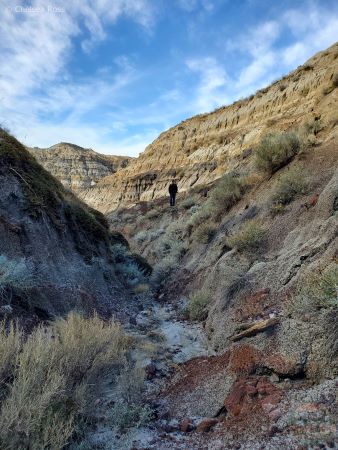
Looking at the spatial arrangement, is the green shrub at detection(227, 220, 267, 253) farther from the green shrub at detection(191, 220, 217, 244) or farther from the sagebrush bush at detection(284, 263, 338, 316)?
the sagebrush bush at detection(284, 263, 338, 316)

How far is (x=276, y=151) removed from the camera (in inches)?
435

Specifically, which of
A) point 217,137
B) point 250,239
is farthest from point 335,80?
point 217,137

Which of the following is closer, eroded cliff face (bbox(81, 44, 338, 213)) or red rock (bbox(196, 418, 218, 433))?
red rock (bbox(196, 418, 218, 433))

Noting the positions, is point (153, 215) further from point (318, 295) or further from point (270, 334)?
point (318, 295)

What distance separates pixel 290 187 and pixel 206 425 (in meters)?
→ 6.85

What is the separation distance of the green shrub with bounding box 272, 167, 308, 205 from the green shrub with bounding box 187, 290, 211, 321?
10.7 feet

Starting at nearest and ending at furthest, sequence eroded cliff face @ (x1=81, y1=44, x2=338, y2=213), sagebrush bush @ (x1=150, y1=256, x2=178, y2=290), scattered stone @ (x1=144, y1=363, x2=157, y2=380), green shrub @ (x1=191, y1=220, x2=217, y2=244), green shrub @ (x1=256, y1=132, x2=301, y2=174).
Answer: scattered stone @ (x1=144, y1=363, x2=157, y2=380)
green shrub @ (x1=256, y1=132, x2=301, y2=174)
green shrub @ (x1=191, y1=220, x2=217, y2=244)
sagebrush bush @ (x1=150, y1=256, x2=178, y2=290)
eroded cliff face @ (x1=81, y1=44, x2=338, y2=213)

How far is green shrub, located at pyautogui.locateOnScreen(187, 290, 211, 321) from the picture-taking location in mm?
7531

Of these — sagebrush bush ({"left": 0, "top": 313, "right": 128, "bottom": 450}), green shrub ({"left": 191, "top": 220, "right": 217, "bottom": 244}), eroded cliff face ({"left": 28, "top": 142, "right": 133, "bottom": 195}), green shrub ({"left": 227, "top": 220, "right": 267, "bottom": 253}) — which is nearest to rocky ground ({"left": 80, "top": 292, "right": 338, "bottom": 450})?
sagebrush bush ({"left": 0, "top": 313, "right": 128, "bottom": 450})

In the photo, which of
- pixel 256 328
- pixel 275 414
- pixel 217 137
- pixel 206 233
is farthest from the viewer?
pixel 217 137

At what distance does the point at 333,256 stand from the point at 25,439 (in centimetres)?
429

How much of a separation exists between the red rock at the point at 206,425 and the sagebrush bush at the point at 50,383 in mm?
1179

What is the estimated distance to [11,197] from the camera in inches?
304

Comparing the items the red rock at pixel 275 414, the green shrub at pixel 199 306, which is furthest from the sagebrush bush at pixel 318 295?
the green shrub at pixel 199 306
